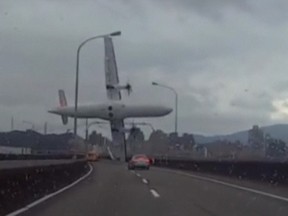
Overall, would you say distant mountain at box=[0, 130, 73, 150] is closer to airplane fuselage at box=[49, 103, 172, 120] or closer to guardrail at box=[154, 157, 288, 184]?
airplane fuselage at box=[49, 103, 172, 120]

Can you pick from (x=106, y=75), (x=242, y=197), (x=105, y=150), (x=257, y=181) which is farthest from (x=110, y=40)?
(x=242, y=197)

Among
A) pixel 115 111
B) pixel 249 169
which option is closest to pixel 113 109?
pixel 115 111

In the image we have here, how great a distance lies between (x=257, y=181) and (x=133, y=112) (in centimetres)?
6350

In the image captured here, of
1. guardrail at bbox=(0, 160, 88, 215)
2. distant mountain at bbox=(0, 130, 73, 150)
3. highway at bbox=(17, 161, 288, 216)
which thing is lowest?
highway at bbox=(17, 161, 288, 216)

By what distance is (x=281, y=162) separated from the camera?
104 ft

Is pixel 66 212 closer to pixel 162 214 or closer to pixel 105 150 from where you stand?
pixel 162 214

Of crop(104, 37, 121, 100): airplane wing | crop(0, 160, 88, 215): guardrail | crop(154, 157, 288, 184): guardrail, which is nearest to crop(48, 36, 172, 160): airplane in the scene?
crop(104, 37, 121, 100): airplane wing

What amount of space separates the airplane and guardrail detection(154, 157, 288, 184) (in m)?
33.6

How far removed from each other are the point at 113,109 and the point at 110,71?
990 centimetres

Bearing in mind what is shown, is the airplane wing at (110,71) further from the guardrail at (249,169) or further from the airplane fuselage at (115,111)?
the guardrail at (249,169)

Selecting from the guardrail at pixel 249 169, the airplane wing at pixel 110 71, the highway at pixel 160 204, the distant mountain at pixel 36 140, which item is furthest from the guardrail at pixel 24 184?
the airplane wing at pixel 110 71

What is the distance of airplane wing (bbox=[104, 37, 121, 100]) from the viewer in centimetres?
10669

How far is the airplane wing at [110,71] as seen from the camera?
350 feet

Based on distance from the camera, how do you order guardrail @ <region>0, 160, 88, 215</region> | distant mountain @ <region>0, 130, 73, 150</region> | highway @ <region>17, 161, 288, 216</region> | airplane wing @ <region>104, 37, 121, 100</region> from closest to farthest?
highway @ <region>17, 161, 288, 216</region>
guardrail @ <region>0, 160, 88, 215</region>
distant mountain @ <region>0, 130, 73, 150</region>
airplane wing @ <region>104, 37, 121, 100</region>
